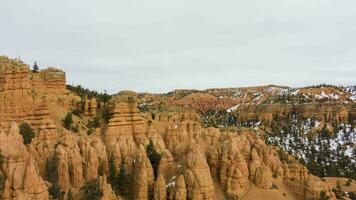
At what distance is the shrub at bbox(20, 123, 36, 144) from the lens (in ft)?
127

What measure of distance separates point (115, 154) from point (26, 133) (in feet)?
28.5

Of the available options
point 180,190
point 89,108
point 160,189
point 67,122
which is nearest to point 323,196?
point 180,190

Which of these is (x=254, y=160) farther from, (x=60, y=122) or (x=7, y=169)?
(x=7, y=169)

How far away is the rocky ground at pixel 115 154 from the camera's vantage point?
35688mm

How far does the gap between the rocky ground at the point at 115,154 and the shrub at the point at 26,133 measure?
0.11 metres

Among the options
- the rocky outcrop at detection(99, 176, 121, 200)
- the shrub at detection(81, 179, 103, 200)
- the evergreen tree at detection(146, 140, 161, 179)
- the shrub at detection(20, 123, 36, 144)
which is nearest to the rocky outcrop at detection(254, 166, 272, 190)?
the evergreen tree at detection(146, 140, 161, 179)

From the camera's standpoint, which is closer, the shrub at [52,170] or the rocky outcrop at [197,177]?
the shrub at [52,170]

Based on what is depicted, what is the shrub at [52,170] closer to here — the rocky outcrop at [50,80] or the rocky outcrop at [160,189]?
the rocky outcrop at [160,189]

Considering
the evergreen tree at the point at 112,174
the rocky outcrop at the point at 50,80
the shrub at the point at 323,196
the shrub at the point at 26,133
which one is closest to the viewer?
the shrub at the point at 26,133

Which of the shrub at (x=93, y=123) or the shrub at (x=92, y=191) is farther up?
the shrub at (x=93, y=123)

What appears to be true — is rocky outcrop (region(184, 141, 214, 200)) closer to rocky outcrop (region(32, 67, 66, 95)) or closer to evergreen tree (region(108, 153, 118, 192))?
evergreen tree (region(108, 153, 118, 192))

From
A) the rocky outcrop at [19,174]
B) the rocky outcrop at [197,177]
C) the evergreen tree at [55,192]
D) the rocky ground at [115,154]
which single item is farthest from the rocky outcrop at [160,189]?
the rocky outcrop at [19,174]

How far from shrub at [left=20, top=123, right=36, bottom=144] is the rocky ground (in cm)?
11

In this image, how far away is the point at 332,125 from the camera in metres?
140
